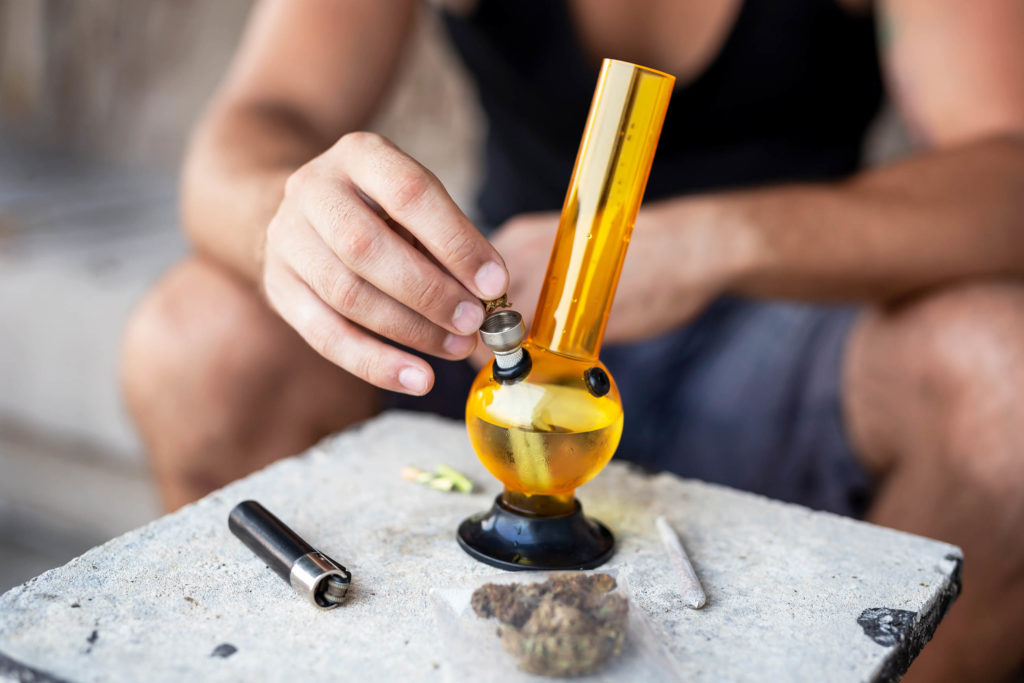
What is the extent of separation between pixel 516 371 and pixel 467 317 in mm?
39

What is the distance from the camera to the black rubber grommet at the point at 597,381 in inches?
19.9

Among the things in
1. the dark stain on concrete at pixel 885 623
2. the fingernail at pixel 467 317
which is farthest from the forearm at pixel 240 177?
the dark stain on concrete at pixel 885 623

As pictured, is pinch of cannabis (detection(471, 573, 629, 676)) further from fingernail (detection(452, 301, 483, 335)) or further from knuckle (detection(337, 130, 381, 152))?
knuckle (detection(337, 130, 381, 152))

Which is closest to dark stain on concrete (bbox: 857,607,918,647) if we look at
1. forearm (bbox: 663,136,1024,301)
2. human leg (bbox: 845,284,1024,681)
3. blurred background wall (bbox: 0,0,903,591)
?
human leg (bbox: 845,284,1024,681)

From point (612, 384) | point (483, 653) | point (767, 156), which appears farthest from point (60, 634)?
point (767, 156)

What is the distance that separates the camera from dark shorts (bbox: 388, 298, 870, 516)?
0.88m

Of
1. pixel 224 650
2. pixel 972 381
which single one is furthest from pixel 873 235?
pixel 224 650

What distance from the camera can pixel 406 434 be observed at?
2.39 ft

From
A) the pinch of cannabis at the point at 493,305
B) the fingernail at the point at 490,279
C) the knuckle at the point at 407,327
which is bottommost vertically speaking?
the knuckle at the point at 407,327

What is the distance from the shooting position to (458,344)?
1.74ft

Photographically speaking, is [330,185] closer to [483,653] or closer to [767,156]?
[483,653]

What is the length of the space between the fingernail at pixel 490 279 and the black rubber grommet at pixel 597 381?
2.7 inches

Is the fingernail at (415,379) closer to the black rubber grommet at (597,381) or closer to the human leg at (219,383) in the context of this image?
the black rubber grommet at (597,381)

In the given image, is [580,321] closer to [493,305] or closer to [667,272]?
[493,305]
